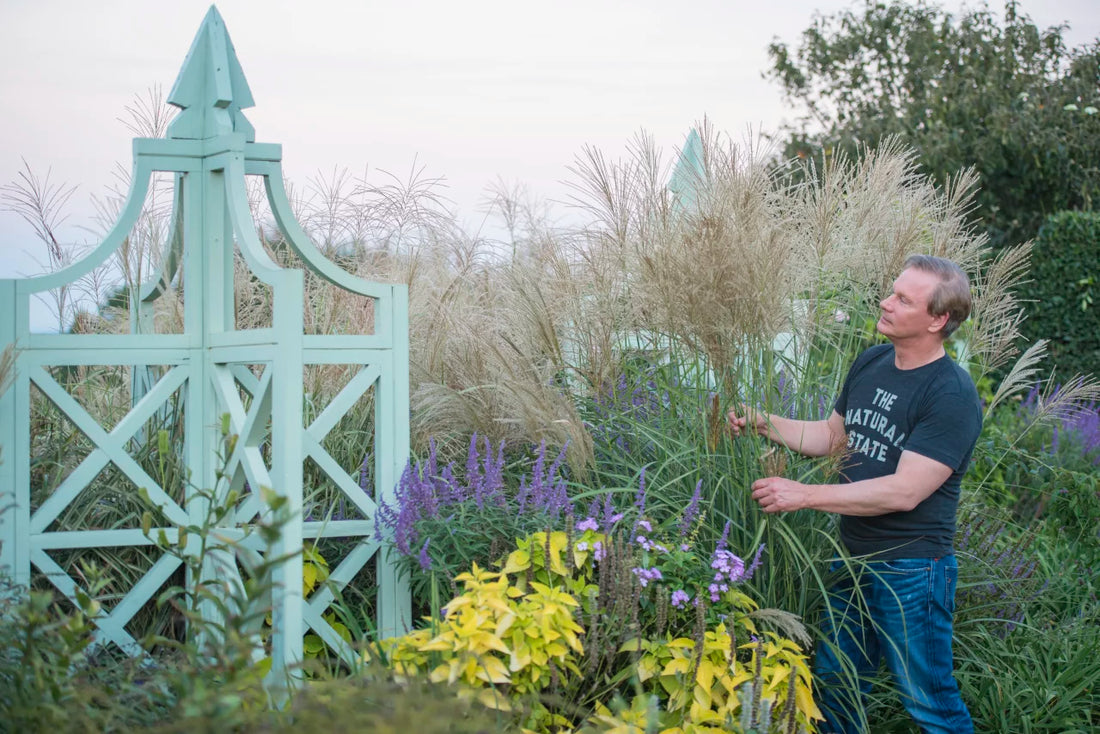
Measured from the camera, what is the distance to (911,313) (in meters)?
3.13

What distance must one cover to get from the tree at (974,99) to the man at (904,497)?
8863 mm

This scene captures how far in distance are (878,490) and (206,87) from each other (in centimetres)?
249

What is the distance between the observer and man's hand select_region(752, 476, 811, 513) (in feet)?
9.38

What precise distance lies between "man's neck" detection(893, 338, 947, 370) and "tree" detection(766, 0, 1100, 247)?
29.0 ft

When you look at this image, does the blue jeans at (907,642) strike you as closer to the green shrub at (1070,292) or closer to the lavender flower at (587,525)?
the lavender flower at (587,525)

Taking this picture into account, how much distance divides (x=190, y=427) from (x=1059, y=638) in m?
3.20

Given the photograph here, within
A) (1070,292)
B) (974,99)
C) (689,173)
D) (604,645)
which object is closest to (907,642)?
(604,645)

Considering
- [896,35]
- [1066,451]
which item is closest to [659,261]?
[1066,451]

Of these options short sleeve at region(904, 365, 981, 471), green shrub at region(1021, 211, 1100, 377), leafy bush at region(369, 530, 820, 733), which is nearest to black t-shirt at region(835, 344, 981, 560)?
short sleeve at region(904, 365, 981, 471)

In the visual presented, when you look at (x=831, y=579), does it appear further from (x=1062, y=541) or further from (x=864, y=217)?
(x=1062, y=541)

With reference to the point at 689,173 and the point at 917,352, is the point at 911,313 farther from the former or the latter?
the point at 689,173

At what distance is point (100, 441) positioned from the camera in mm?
2961

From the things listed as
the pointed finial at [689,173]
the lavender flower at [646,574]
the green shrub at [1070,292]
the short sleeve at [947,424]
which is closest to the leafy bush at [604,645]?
the lavender flower at [646,574]

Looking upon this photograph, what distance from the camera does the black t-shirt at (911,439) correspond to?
2.99 meters
